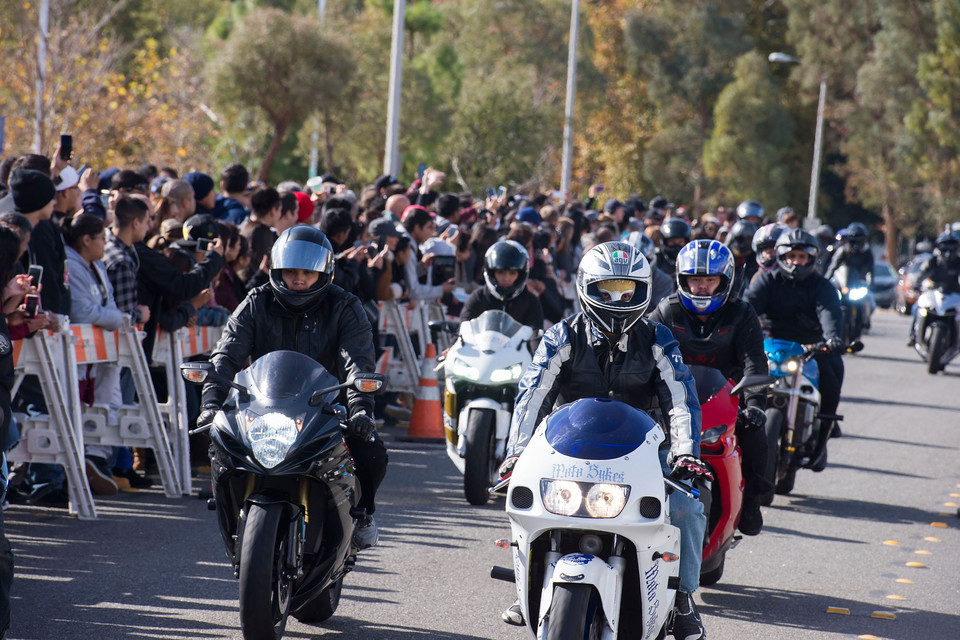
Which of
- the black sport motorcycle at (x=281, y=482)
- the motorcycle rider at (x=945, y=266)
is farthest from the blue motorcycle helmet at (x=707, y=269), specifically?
the motorcycle rider at (x=945, y=266)

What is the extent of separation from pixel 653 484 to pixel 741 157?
167 feet

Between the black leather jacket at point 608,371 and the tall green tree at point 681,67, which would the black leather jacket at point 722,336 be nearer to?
the black leather jacket at point 608,371

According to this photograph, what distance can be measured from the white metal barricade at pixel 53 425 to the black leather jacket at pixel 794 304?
204 inches

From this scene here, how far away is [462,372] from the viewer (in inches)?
372

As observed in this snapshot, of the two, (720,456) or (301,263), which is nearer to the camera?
(301,263)

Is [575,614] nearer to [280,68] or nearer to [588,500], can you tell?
[588,500]

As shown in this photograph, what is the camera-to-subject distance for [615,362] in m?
5.89

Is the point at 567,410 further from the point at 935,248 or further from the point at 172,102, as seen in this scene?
the point at 172,102

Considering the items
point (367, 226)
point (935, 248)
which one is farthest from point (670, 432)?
point (935, 248)

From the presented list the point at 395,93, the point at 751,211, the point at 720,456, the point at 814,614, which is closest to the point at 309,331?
the point at 720,456

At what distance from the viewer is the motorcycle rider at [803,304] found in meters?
10.4

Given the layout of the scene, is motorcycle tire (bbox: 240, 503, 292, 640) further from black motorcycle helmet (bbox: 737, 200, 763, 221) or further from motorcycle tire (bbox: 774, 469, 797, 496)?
black motorcycle helmet (bbox: 737, 200, 763, 221)

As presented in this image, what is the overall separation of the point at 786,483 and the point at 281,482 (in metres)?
Result: 5.75

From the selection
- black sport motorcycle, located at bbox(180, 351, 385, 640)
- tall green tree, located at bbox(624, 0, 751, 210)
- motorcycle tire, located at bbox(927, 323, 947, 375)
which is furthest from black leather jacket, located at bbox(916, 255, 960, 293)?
tall green tree, located at bbox(624, 0, 751, 210)
